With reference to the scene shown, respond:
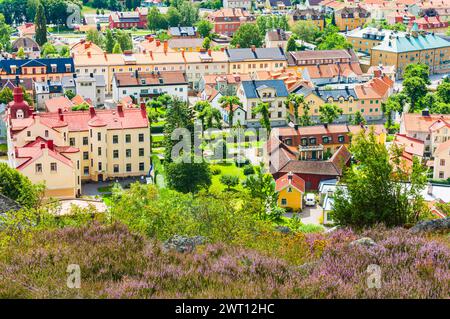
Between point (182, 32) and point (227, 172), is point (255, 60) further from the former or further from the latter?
point (227, 172)

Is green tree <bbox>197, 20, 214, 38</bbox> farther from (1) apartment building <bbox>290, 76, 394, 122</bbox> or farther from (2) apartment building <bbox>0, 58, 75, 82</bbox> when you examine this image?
(1) apartment building <bbox>290, 76, 394, 122</bbox>

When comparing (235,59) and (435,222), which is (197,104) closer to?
(235,59)

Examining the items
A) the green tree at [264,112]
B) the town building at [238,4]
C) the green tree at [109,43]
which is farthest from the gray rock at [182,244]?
the town building at [238,4]

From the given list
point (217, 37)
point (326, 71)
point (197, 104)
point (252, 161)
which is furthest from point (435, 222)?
point (217, 37)

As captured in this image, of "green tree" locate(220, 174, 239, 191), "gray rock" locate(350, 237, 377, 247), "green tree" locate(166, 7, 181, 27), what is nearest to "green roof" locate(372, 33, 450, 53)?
"green tree" locate(166, 7, 181, 27)

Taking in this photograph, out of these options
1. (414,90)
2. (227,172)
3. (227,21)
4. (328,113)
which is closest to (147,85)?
(328,113)

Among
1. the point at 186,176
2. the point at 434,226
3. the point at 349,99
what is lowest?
the point at 186,176
